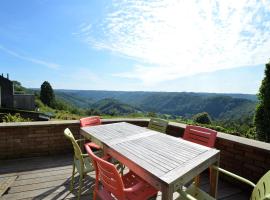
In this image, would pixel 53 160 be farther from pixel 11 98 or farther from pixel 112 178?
pixel 11 98

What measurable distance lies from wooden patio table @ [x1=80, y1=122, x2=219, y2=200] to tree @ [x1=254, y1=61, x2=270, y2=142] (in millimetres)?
6339

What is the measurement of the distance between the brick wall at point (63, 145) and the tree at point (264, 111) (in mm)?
5008

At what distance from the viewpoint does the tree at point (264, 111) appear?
23.7 feet

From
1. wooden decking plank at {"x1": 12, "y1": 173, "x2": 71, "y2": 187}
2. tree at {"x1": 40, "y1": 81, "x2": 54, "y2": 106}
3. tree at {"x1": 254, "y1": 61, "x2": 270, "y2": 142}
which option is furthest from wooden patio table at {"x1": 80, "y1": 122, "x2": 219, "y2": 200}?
tree at {"x1": 40, "y1": 81, "x2": 54, "y2": 106}

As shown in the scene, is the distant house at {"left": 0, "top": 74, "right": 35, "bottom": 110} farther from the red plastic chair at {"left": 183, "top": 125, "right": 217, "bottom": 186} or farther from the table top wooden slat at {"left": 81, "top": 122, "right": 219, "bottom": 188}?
the red plastic chair at {"left": 183, "top": 125, "right": 217, "bottom": 186}

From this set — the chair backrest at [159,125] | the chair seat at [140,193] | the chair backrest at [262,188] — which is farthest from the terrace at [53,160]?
the chair backrest at [262,188]

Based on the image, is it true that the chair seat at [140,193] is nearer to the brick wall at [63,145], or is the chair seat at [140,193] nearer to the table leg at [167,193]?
the table leg at [167,193]

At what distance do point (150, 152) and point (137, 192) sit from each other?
1.22 ft

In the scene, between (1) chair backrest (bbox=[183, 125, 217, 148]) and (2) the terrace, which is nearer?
(1) chair backrest (bbox=[183, 125, 217, 148])

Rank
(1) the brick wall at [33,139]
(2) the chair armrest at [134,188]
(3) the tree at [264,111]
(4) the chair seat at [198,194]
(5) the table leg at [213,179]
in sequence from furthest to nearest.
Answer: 1. (3) the tree at [264,111]
2. (1) the brick wall at [33,139]
3. (5) the table leg at [213,179]
4. (4) the chair seat at [198,194]
5. (2) the chair armrest at [134,188]

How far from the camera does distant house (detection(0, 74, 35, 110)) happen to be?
74.0ft

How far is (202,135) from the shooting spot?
8.61 feet

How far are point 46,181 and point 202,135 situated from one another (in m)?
2.32

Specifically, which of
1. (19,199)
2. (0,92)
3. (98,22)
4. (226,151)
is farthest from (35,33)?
(0,92)
